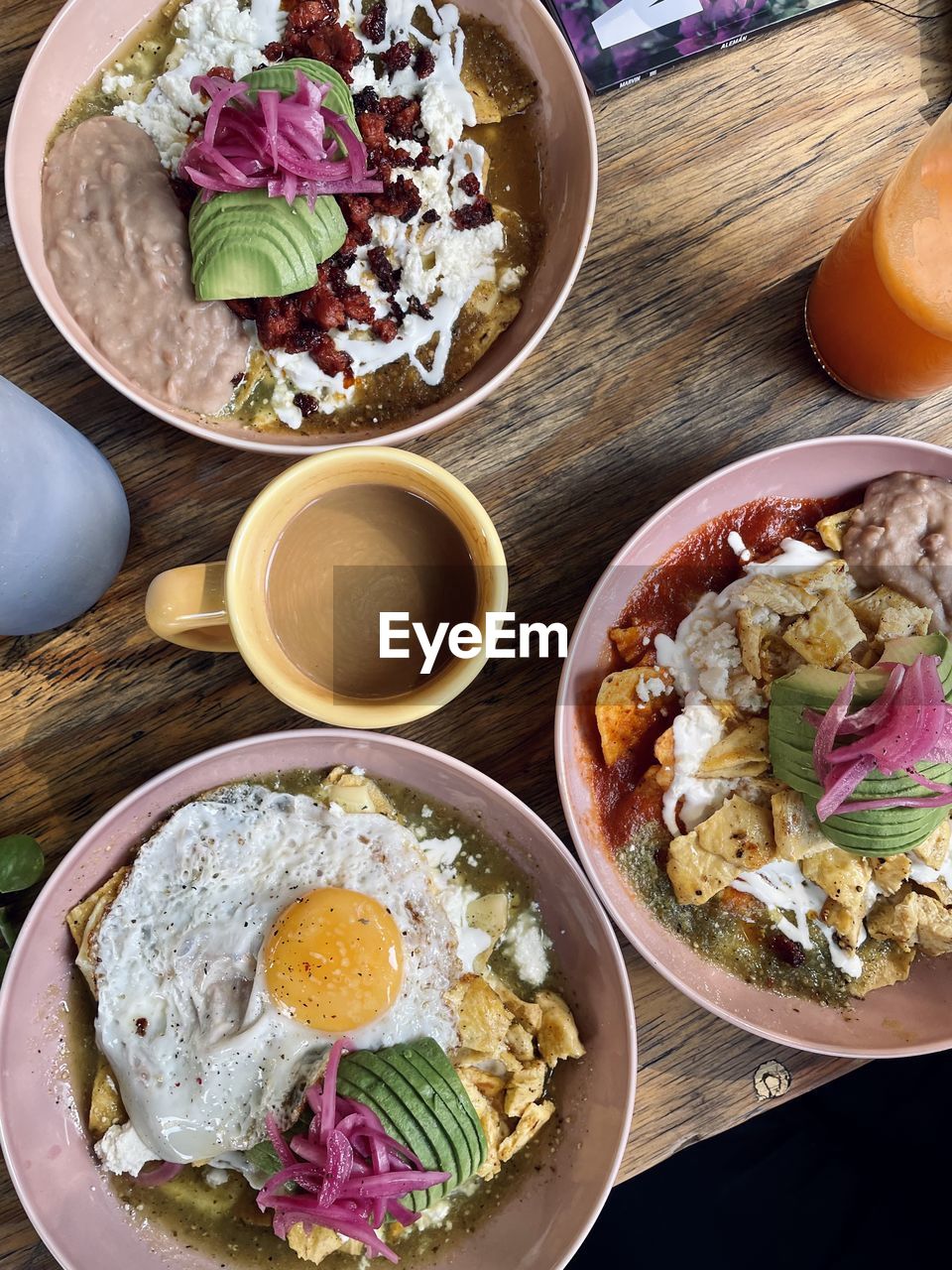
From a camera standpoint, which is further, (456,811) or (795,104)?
(795,104)

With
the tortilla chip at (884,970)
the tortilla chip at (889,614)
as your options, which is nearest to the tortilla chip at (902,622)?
the tortilla chip at (889,614)

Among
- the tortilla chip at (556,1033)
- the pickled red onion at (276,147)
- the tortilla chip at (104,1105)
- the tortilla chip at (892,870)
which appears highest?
the pickled red onion at (276,147)

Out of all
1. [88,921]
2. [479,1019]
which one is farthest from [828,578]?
[88,921]

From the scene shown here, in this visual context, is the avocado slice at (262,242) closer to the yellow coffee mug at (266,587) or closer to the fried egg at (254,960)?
the yellow coffee mug at (266,587)

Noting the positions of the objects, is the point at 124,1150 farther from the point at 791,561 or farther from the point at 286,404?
the point at 791,561

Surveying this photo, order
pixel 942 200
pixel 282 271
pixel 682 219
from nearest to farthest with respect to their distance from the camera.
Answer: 1. pixel 942 200
2. pixel 282 271
3. pixel 682 219

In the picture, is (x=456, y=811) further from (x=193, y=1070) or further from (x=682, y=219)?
(x=682, y=219)

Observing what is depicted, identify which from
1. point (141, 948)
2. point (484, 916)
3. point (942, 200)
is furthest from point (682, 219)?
point (141, 948)
